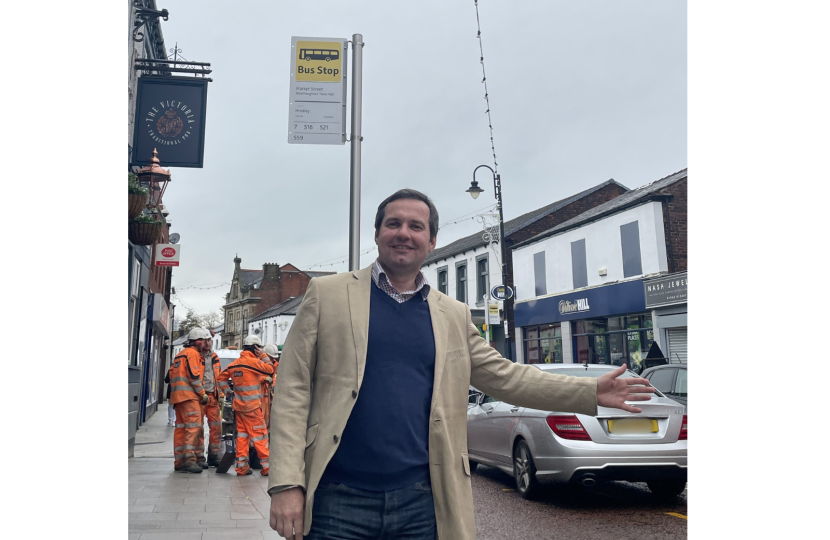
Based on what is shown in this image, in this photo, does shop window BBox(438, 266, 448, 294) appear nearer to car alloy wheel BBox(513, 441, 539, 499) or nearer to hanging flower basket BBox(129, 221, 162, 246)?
hanging flower basket BBox(129, 221, 162, 246)

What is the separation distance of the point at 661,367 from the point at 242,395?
6286 mm

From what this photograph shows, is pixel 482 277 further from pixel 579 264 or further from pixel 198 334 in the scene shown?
pixel 198 334

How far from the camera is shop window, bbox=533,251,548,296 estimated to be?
95.5 ft

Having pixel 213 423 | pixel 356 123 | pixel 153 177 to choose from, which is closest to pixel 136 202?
pixel 153 177

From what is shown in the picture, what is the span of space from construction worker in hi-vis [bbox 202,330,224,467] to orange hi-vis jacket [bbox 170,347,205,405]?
0.52 metres

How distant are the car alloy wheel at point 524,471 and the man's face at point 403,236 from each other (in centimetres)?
578

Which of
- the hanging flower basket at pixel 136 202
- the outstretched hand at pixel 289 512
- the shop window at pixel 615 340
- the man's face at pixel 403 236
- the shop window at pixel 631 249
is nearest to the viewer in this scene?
the outstretched hand at pixel 289 512

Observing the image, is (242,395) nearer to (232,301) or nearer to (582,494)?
(582,494)

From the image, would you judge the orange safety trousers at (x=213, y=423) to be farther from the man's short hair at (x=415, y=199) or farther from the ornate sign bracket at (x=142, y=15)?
the man's short hair at (x=415, y=199)

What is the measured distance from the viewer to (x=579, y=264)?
26453 mm

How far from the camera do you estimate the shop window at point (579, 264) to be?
→ 85.6ft

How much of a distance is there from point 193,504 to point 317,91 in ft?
15.4

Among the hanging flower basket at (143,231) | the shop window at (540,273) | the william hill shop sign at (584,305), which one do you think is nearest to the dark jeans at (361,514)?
the hanging flower basket at (143,231)

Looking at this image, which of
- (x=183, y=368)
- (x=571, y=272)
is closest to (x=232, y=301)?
(x=571, y=272)
